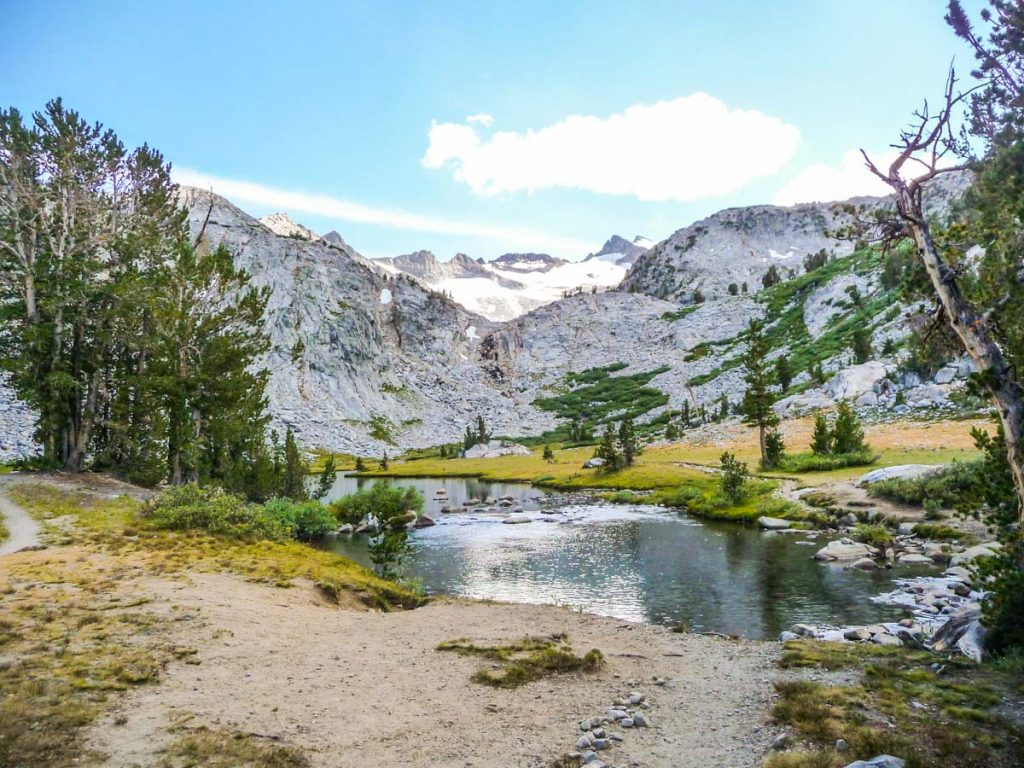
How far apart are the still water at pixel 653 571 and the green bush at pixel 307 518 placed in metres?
2.15

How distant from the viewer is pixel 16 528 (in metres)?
22.8

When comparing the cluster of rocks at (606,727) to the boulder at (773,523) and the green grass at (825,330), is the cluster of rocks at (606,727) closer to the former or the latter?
the boulder at (773,523)

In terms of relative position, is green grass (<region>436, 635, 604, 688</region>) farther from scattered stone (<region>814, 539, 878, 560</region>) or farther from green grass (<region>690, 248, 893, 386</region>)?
green grass (<region>690, 248, 893, 386</region>)

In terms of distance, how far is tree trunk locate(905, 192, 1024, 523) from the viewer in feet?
37.3

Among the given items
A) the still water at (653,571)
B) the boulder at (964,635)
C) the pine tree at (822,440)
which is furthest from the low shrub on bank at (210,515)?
the pine tree at (822,440)

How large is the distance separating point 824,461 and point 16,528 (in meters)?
57.9

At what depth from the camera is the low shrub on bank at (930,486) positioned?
3438 cm

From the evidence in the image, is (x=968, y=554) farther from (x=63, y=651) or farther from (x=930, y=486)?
(x=63, y=651)

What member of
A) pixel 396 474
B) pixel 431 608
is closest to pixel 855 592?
pixel 431 608

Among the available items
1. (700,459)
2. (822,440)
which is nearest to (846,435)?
(822,440)

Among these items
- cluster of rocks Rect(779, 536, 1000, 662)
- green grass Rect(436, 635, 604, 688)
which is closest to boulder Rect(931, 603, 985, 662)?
cluster of rocks Rect(779, 536, 1000, 662)

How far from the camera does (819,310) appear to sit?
172750mm

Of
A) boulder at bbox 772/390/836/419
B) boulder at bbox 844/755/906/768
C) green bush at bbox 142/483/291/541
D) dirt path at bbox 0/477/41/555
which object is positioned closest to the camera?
boulder at bbox 844/755/906/768

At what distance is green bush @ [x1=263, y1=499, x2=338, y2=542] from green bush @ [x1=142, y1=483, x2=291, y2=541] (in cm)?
1341
